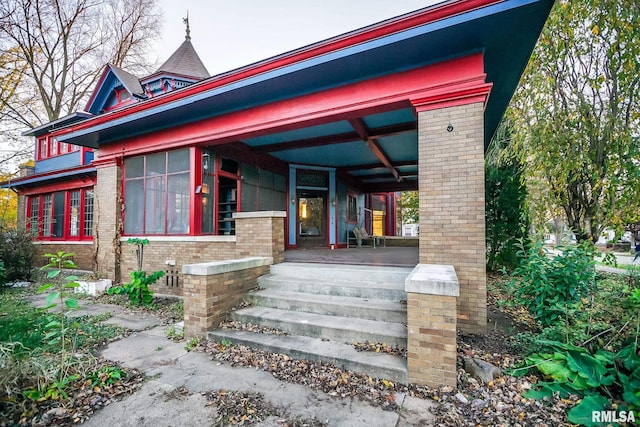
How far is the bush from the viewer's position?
7641 mm

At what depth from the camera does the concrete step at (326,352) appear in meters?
2.59

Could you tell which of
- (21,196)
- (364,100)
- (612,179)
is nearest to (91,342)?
(364,100)

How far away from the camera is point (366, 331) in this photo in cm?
309

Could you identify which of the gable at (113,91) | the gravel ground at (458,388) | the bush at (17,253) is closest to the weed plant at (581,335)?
the gravel ground at (458,388)

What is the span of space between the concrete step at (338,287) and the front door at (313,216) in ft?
16.2

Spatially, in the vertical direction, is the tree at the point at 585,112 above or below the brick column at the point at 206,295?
above

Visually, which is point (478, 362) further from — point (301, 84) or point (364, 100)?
point (301, 84)

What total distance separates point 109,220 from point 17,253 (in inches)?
137

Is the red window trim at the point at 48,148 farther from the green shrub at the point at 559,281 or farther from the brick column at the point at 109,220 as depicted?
the green shrub at the point at 559,281

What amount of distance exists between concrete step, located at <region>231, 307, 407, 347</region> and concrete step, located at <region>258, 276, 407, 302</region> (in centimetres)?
50

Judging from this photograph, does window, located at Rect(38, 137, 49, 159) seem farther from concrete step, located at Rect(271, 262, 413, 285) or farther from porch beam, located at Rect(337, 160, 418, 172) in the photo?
concrete step, located at Rect(271, 262, 413, 285)

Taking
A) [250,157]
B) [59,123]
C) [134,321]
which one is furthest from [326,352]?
[59,123]

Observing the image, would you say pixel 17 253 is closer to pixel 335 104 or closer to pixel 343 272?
pixel 343 272

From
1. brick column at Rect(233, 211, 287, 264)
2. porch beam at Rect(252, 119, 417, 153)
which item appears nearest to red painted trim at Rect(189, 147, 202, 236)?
brick column at Rect(233, 211, 287, 264)
